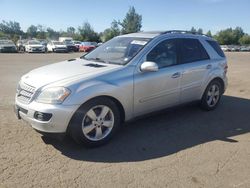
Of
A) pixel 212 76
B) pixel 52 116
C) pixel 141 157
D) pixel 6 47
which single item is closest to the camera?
pixel 52 116

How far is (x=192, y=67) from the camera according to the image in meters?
5.61

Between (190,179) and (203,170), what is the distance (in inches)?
12.5

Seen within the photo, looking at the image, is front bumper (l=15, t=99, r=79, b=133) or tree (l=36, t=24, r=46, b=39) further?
tree (l=36, t=24, r=46, b=39)

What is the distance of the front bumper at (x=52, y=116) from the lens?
386 cm

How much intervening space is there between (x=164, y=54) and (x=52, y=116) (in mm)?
2355

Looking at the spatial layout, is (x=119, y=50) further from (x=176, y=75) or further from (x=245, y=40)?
(x=245, y=40)

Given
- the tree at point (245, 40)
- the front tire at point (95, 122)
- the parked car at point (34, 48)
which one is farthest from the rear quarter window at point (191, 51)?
the tree at point (245, 40)

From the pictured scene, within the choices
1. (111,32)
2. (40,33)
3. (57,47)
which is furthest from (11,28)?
(57,47)

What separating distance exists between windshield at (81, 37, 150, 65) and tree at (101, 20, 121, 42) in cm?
6292

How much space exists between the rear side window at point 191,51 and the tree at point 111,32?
62.7 meters

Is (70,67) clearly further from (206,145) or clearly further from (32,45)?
(32,45)

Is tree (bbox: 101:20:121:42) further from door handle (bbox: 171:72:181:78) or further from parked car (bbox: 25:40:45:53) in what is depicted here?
door handle (bbox: 171:72:181:78)

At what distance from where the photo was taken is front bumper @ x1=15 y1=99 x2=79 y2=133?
12.7ft

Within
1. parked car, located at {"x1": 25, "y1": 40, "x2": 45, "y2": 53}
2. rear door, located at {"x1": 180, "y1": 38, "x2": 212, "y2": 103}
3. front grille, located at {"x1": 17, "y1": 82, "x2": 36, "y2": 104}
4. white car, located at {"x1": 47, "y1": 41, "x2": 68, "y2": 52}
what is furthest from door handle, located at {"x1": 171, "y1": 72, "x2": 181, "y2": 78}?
white car, located at {"x1": 47, "y1": 41, "x2": 68, "y2": 52}
